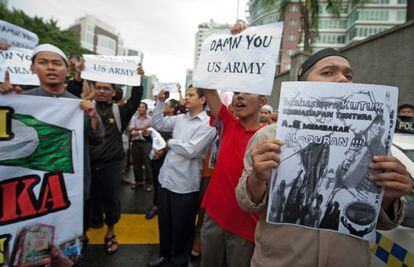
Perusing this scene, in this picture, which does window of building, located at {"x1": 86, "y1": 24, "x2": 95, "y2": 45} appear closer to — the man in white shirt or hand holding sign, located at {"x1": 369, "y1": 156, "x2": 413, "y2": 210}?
the man in white shirt

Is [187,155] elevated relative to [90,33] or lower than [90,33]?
lower

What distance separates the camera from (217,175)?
217 centimetres

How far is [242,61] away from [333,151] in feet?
3.24

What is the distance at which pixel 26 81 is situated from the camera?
338cm

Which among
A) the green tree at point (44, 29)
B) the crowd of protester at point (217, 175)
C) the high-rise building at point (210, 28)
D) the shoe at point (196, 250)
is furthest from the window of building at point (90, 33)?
the shoe at point (196, 250)

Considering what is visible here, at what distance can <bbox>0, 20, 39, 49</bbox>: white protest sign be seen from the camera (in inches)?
110

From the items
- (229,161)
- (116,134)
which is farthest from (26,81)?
(229,161)

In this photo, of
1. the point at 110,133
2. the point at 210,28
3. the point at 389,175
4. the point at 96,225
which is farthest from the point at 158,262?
the point at 210,28

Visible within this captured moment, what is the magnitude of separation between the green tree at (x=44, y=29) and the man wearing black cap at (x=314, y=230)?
2685 cm

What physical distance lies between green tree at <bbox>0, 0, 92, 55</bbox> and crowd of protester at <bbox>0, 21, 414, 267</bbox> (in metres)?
24.7

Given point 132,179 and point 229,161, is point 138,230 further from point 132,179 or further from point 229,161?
point 132,179

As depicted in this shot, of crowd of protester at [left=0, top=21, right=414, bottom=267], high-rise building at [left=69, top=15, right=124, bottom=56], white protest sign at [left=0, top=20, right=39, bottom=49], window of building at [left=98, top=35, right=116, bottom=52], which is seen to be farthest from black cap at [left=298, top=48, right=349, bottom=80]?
window of building at [left=98, top=35, right=116, bottom=52]

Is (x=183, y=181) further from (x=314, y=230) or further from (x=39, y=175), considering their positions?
(x=314, y=230)

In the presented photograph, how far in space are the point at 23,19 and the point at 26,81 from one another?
29304 mm
